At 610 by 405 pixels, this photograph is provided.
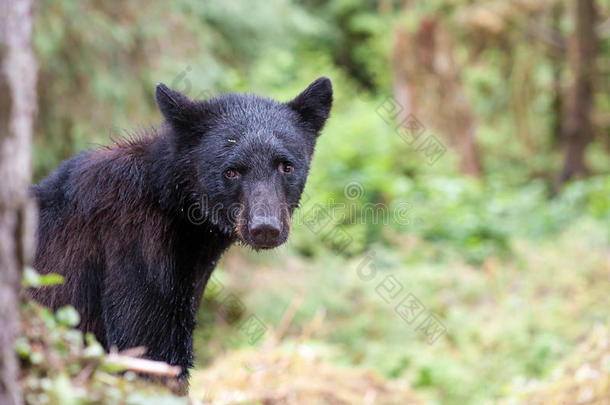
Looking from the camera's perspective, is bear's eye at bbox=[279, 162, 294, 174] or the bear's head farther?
bear's eye at bbox=[279, 162, 294, 174]

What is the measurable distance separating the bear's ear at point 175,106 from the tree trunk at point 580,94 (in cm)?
1320

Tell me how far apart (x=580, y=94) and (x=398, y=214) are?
5.84 meters

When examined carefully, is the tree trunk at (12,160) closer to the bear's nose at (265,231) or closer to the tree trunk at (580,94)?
the bear's nose at (265,231)

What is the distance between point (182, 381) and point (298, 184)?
130 centimetres

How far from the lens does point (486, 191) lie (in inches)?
579

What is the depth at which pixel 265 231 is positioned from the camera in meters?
3.46

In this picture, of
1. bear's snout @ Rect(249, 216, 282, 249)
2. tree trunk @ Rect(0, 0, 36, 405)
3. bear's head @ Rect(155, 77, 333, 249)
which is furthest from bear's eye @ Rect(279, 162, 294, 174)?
tree trunk @ Rect(0, 0, 36, 405)

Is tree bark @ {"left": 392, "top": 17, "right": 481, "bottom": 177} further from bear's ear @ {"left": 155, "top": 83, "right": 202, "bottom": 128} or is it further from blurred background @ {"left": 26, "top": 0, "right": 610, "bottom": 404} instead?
bear's ear @ {"left": 155, "top": 83, "right": 202, "bottom": 128}

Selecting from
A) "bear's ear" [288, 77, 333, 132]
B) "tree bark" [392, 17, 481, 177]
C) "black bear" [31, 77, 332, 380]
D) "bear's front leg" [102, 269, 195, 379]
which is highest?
"tree bark" [392, 17, 481, 177]

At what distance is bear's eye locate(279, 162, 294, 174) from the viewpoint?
3.76m

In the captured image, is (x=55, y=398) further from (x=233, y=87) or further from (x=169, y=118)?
(x=233, y=87)

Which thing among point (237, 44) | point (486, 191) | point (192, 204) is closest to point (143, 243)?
point (192, 204)

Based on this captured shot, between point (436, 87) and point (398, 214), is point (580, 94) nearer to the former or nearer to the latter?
point (436, 87)

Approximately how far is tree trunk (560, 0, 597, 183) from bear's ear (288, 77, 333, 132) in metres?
12.4
